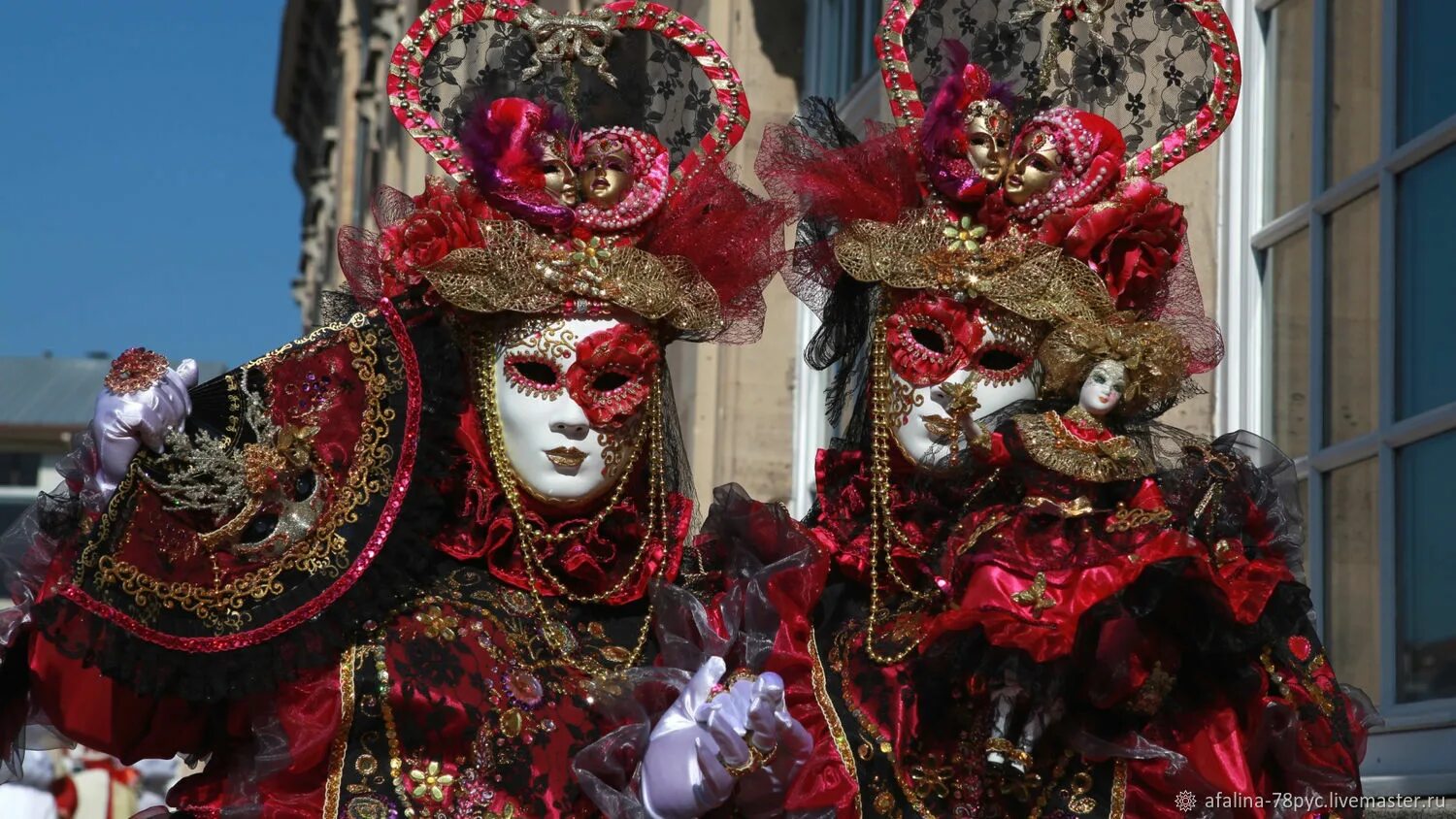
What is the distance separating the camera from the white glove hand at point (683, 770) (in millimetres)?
3275

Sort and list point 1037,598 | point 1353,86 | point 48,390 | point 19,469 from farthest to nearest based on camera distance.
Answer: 1. point 48,390
2. point 19,469
3. point 1353,86
4. point 1037,598

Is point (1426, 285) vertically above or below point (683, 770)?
above

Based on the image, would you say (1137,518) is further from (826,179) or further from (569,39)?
(569,39)

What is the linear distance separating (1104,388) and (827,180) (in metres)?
0.70

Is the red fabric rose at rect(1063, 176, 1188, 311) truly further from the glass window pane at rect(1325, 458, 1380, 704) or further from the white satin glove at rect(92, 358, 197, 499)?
the white satin glove at rect(92, 358, 197, 499)

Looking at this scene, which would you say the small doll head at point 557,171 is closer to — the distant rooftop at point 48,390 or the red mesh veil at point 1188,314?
the red mesh veil at point 1188,314

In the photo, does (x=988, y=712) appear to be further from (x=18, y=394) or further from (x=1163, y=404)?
(x=18, y=394)

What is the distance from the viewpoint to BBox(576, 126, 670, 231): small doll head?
12.3ft

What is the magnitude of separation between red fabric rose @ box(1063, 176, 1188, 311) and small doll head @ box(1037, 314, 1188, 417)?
0.53ft

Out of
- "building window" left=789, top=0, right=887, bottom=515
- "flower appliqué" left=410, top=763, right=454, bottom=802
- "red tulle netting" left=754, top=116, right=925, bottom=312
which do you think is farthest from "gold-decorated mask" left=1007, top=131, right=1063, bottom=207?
"building window" left=789, top=0, right=887, bottom=515

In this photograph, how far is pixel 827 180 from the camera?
3.83m

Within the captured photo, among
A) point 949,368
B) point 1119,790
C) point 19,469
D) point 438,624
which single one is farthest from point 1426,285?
point 19,469

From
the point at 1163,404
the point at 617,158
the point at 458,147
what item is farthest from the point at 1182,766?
the point at 458,147

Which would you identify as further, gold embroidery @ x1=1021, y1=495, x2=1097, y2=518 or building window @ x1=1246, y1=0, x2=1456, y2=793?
building window @ x1=1246, y1=0, x2=1456, y2=793
